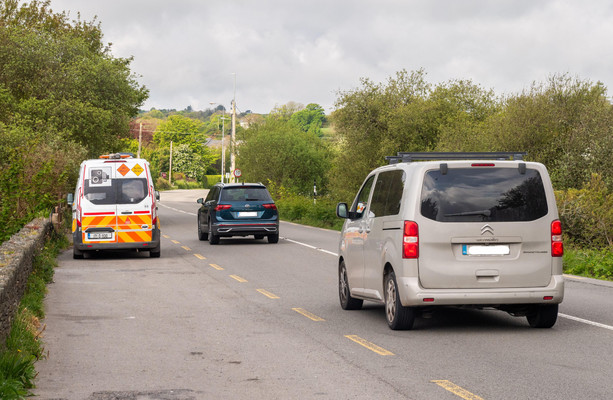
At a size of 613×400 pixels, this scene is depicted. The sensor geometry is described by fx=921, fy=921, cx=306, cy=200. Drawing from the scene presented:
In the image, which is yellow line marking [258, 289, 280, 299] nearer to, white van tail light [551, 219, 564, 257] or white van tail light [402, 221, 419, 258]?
white van tail light [402, 221, 419, 258]

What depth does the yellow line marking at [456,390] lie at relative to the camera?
21.5 feet

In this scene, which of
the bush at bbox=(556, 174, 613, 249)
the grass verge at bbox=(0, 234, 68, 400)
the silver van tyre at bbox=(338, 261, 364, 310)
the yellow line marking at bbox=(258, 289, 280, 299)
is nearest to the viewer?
the grass verge at bbox=(0, 234, 68, 400)

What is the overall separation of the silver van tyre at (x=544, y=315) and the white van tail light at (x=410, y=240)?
1.57 meters

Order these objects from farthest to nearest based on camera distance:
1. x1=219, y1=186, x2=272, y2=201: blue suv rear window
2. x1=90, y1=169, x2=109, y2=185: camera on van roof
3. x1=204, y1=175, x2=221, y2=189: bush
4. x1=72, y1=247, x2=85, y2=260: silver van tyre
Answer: x1=204, y1=175, x2=221, y2=189: bush, x1=219, y1=186, x2=272, y2=201: blue suv rear window, x1=90, y1=169, x2=109, y2=185: camera on van roof, x1=72, y1=247, x2=85, y2=260: silver van tyre

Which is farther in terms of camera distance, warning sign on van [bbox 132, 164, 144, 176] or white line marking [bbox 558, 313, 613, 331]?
warning sign on van [bbox 132, 164, 144, 176]

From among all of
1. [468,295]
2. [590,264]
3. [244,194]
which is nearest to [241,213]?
[244,194]

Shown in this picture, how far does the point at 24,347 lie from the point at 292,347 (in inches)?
97.3

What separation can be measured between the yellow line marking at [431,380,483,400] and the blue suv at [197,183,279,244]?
1718cm

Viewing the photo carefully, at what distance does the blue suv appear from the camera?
79.2 feet

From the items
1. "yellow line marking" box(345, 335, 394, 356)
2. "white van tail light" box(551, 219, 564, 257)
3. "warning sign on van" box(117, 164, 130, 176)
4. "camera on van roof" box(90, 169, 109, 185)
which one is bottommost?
"yellow line marking" box(345, 335, 394, 356)

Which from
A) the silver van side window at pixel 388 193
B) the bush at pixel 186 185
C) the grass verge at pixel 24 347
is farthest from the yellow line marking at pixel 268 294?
the bush at pixel 186 185

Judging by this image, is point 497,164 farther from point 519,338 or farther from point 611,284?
point 611,284

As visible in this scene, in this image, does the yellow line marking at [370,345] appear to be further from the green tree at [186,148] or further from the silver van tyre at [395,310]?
the green tree at [186,148]

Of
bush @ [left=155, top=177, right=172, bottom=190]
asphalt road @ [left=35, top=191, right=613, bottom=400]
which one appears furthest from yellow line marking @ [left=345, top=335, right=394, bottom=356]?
bush @ [left=155, top=177, right=172, bottom=190]
